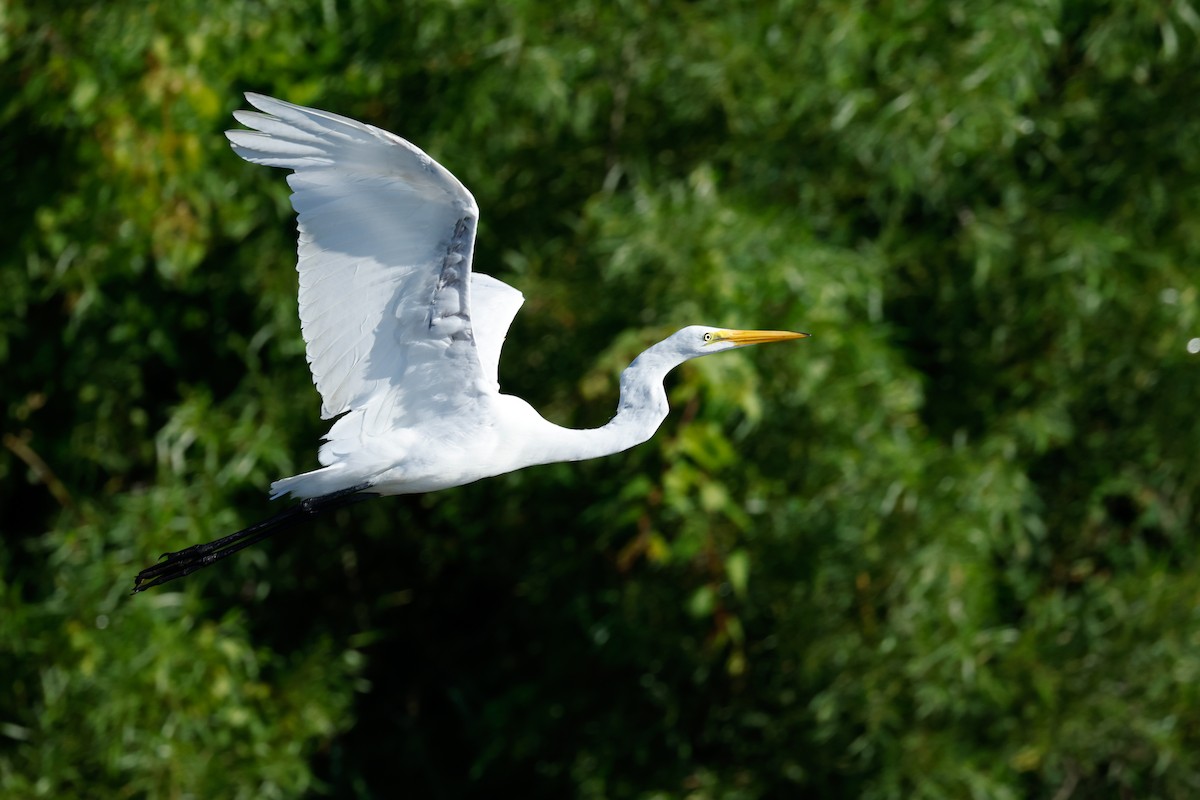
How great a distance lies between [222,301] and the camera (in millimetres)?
6055

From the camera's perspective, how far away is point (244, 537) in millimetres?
4145

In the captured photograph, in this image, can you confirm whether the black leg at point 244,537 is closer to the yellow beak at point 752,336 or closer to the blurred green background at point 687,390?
the yellow beak at point 752,336

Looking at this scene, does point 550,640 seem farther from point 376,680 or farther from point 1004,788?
point 1004,788

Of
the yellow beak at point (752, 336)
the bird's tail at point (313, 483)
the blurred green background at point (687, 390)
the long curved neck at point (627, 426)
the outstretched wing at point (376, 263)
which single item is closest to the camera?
the outstretched wing at point (376, 263)

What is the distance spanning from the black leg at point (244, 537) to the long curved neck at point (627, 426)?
41 centimetres

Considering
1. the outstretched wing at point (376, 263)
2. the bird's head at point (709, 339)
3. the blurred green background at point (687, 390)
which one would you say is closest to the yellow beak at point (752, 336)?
the bird's head at point (709, 339)

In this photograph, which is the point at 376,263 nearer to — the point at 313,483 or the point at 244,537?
the point at 313,483

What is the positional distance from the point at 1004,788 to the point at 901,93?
6.92 feet

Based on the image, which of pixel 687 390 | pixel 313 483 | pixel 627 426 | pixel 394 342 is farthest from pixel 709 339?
pixel 687 390

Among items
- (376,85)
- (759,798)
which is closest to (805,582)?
(759,798)

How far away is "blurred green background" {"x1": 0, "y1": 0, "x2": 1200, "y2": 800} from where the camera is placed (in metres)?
5.54

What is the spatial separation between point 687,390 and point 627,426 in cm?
120

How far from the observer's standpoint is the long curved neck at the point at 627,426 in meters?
4.04

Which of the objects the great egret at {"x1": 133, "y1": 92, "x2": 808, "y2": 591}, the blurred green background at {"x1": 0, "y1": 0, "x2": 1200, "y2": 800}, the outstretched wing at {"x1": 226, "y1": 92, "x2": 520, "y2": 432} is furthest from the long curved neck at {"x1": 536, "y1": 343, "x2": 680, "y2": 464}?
the blurred green background at {"x1": 0, "y1": 0, "x2": 1200, "y2": 800}
